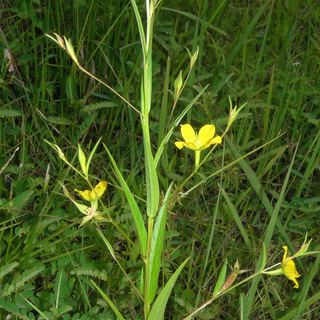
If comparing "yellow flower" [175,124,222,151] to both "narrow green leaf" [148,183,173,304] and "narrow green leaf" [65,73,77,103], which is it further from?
"narrow green leaf" [65,73,77,103]

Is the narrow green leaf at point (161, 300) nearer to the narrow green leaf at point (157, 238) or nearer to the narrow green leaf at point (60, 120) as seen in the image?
the narrow green leaf at point (157, 238)

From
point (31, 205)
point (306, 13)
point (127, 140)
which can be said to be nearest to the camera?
point (31, 205)

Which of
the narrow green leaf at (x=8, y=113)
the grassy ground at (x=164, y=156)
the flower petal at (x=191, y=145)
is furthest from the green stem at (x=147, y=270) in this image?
the narrow green leaf at (x=8, y=113)

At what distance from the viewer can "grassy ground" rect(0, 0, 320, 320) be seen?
4.88 feet

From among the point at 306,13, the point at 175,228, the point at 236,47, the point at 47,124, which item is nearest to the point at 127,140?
the point at 47,124

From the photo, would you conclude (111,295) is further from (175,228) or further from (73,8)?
(73,8)

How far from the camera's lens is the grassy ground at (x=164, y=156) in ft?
4.88

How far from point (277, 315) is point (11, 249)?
626mm

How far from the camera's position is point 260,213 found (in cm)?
185

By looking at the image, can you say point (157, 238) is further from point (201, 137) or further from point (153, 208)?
point (201, 137)

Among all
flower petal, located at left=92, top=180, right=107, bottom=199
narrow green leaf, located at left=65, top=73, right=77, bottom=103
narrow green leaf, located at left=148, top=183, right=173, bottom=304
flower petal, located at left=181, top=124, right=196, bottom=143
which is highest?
flower petal, located at left=181, top=124, right=196, bottom=143

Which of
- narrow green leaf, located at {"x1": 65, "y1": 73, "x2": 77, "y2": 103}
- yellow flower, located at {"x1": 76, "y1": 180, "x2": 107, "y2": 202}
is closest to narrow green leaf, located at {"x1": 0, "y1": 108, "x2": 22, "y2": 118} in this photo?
narrow green leaf, located at {"x1": 65, "y1": 73, "x2": 77, "y2": 103}

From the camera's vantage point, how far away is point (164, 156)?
5.80ft

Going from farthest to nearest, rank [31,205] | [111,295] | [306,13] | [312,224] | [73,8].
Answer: [306,13]
[73,8]
[312,224]
[31,205]
[111,295]
